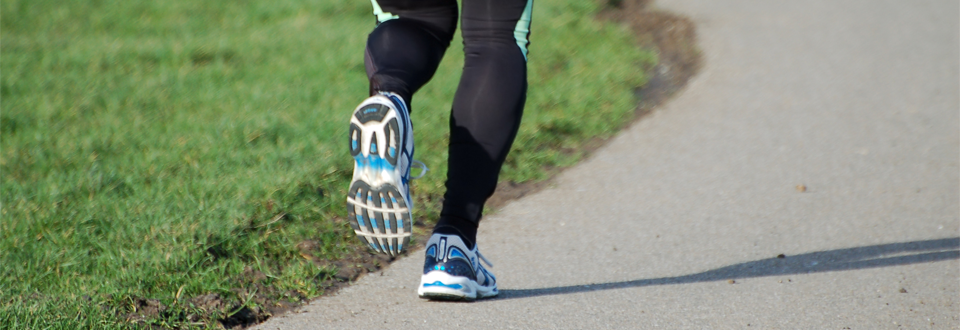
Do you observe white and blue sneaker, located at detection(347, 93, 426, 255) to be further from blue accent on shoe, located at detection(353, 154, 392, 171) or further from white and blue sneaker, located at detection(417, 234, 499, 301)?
white and blue sneaker, located at detection(417, 234, 499, 301)

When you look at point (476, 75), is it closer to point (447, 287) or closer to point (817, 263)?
point (447, 287)

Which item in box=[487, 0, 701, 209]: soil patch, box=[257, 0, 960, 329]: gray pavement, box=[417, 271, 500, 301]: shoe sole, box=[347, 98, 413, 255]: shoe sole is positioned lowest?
box=[487, 0, 701, 209]: soil patch

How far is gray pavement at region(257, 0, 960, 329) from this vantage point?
7.89 ft

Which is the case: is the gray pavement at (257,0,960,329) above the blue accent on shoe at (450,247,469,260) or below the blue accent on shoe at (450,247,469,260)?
below

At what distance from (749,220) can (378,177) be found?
74.5 inches

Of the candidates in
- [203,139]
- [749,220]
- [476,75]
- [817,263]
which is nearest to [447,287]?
[476,75]

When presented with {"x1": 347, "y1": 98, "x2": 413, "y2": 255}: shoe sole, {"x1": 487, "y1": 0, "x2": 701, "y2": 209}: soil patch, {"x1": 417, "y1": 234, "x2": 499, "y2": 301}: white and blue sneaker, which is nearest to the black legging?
{"x1": 417, "y1": 234, "x2": 499, "y2": 301}: white and blue sneaker

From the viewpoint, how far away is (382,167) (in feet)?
6.66

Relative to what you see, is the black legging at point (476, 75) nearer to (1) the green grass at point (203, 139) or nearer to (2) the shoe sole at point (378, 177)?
(2) the shoe sole at point (378, 177)

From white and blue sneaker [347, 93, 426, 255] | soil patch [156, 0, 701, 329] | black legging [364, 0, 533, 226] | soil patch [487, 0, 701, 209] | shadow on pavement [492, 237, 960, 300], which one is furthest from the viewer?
soil patch [487, 0, 701, 209]

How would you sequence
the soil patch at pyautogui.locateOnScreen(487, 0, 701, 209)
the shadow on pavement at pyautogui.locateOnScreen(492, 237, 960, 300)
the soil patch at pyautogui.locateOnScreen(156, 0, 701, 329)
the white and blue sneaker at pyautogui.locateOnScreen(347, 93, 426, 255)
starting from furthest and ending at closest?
the soil patch at pyautogui.locateOnScreen(487, 0, 701, 209) < the shadow on pavement at pyautogui.locateOnScreen(492, 237, 960, 300) < the soil patch at pyautogui.locateOnScreen(156, 0, 701, 329) < the white and blue sneaker at pyautogui.locateOnScreen(347, 93, 426, 255)

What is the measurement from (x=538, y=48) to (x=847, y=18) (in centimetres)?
305

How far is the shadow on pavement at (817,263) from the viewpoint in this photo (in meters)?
2.63

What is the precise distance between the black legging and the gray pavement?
393 mm
